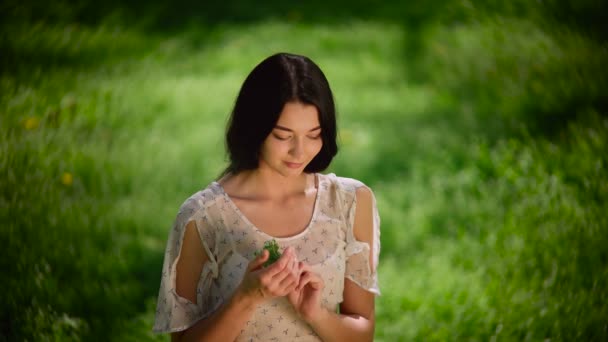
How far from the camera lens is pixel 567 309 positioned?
341 cm

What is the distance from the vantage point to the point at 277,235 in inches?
91.0

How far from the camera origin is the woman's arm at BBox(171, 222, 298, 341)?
205 cm

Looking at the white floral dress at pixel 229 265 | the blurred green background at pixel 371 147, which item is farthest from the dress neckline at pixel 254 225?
the blurred green background at pixel 371 147

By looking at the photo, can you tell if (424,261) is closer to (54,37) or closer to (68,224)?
(68,224)

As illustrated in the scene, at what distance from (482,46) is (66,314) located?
3.74m

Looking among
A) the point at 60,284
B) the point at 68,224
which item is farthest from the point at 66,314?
the point at 68,224

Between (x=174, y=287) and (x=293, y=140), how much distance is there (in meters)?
0.53

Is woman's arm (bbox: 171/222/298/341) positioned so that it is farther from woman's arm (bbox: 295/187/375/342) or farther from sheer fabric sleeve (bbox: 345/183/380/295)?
sheer fabric sleeve (bbox: 345/183/380/295)

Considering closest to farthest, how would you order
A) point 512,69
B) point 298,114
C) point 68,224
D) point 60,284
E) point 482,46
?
point 298,114
point 60,284
point 68,224
point 512,69
point 482,46

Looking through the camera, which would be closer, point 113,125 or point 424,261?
point 424,261

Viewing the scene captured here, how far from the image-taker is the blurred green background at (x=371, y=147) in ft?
11.9

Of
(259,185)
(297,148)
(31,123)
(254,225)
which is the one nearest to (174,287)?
(254,225)

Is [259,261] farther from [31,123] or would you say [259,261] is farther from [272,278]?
[31,123]

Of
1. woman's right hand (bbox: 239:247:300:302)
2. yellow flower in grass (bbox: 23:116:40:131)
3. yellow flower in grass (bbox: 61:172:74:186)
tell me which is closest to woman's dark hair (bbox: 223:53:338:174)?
woman's right hand (bbox: 239:247:300:302)
